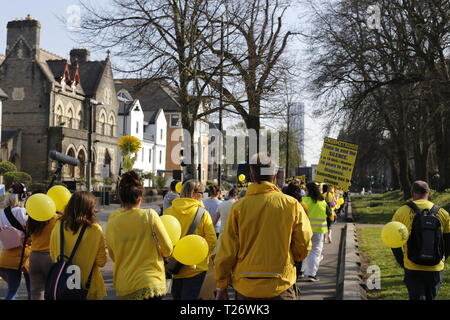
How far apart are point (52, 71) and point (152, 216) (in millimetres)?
49971

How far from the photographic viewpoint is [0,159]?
44812 mm

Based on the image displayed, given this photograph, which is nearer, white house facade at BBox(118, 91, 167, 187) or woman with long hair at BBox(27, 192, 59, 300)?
woman with long hair at BBox(27, 192, 59, 300)

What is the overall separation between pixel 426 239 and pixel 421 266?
1.02 ft

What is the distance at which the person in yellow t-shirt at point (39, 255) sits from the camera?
6211mm

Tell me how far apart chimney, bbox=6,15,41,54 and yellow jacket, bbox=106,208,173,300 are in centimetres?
4803

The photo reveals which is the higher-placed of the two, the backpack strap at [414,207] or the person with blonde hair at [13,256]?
the backpack strap at [414,207]

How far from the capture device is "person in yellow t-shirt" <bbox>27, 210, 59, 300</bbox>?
621cm

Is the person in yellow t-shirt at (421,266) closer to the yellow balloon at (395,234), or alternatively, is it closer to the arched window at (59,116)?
the yellow balloon at (395,234)

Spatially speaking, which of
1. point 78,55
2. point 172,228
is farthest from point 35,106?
point 172,228

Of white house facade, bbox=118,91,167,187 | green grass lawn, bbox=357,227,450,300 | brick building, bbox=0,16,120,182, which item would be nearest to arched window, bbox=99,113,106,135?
white house facade, bbox=118,91,167,187

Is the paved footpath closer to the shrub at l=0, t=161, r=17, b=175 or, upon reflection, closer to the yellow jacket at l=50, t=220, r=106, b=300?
the yellow jacket at l=50, t=220, r=106, b=300

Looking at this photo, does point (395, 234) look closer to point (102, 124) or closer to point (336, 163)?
point (336, 163)

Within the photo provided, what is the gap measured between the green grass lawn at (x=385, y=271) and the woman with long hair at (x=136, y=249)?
191 inches

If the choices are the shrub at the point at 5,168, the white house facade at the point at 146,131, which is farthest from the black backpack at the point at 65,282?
the white house facade at the point at 146,131
